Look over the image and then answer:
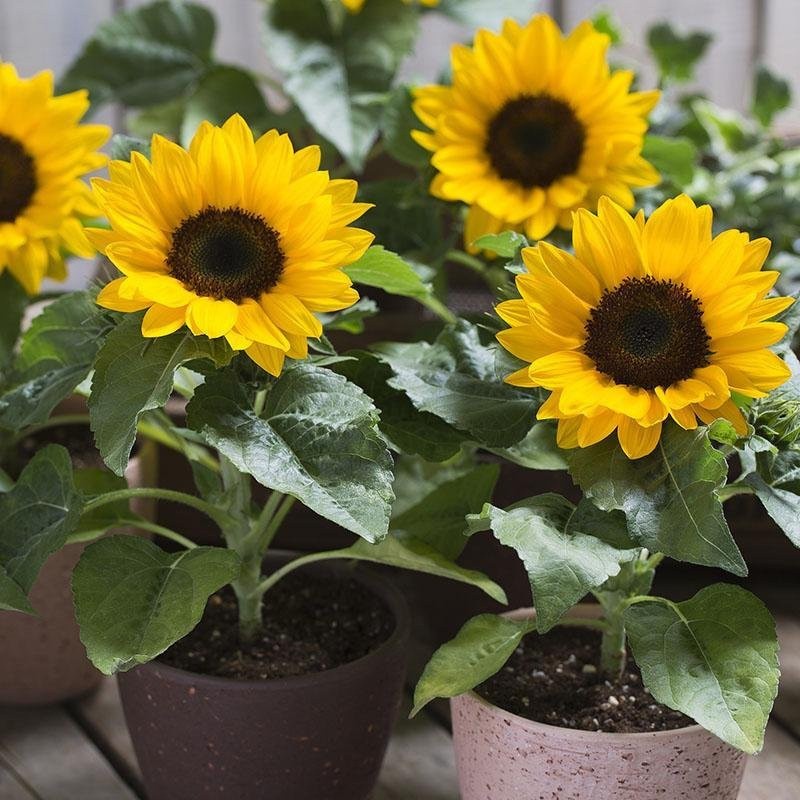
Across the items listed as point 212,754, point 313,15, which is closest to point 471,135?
point 313,15

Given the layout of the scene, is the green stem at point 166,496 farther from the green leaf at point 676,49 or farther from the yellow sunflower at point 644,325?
the green leaf at point 676,49

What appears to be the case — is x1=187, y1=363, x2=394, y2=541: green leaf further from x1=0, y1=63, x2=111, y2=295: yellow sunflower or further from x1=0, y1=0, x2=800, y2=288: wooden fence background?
x1=0, y1=0, x2=800, y2=288: wooden fence background

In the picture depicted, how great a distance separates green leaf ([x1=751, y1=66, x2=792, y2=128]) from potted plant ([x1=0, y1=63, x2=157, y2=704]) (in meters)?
0.62

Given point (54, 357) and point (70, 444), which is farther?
point (70, 444)

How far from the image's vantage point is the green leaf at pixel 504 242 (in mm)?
752

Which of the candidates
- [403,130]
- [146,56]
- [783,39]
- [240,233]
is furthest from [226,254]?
[783,39]

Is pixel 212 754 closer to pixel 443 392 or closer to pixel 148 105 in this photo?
pixel 443 392

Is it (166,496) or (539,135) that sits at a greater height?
(539,135)

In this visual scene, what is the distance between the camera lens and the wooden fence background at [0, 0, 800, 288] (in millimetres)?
1452

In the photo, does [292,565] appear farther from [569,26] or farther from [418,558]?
[569,26]

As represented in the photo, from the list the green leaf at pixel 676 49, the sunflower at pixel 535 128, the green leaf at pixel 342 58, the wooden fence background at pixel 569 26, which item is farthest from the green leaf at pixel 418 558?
the wooden fence background at pixel 569 26

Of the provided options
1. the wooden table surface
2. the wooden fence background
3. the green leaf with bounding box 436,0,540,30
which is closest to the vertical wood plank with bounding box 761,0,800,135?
the wooden fence background

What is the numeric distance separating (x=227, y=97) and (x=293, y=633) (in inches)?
20.3

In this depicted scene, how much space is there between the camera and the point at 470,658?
0.72 m
